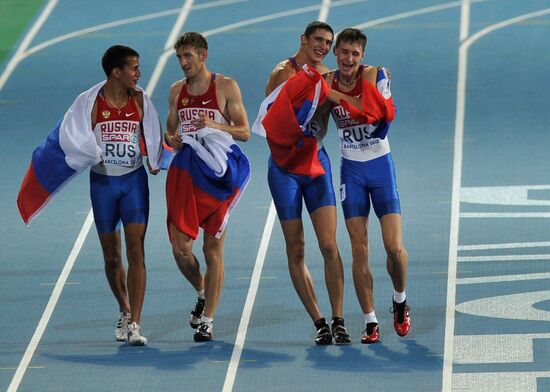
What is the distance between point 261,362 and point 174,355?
1.78 feet

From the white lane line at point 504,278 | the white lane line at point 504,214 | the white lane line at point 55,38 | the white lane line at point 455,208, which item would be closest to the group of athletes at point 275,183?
the white lane line at point 455,208

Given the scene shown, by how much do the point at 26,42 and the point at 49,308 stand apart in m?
6.93

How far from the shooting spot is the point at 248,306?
11.1 m

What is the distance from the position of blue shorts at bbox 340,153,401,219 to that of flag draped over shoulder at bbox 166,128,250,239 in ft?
2.47

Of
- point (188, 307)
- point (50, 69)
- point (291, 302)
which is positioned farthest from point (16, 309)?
point (50, 69)

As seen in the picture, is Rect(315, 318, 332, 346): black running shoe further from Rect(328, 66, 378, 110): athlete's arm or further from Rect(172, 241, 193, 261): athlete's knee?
Rect(328, 66, 378, 110): athlete's arm

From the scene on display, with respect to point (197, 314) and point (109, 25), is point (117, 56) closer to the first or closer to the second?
point (197, 314)

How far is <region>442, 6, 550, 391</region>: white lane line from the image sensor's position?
1005cm

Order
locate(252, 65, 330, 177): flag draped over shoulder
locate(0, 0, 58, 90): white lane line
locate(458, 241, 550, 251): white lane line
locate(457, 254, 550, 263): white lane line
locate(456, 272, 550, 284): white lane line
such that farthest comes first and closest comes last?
locate(0, 0, 58, 90): white lane line, locate(458, 241, 550, 251): white lane line, locate(457, 254, 550, 263): white lane line, locate(456, 272, 550, 284): white lane line, locate(252, 65, 330, 177): flag draped over shoulder

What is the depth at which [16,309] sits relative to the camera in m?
11.2

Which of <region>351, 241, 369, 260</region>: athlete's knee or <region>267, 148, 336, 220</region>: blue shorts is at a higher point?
<region>267, 148, 336, 220</region>: blue shorts

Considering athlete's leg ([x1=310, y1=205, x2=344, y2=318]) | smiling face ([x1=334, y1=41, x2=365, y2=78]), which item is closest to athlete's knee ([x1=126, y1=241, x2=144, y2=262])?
athlete's leg ([x1=310, y1=205, x2=344, y2=318])

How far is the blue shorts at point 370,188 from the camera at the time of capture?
33.3 feet

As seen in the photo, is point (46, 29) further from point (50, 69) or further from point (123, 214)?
point (123, 214)
